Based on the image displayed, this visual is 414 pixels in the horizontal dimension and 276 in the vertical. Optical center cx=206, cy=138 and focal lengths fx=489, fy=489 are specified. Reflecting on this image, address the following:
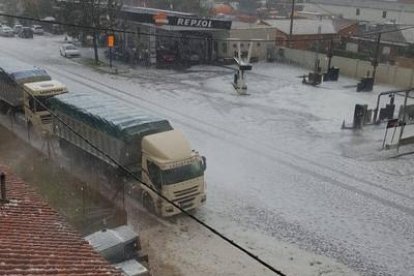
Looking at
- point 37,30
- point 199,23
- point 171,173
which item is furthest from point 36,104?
point 37,30

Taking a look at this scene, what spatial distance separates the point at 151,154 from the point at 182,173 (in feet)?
4.28

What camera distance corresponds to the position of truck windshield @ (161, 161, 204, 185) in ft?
56.6

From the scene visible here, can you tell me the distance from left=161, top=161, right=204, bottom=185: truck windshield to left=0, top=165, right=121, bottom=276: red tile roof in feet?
20.3

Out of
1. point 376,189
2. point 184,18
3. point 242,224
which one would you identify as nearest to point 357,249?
point 242,224

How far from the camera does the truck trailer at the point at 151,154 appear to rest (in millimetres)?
17344

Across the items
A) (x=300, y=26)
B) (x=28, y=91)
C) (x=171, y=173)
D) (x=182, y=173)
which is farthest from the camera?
(x=300, y=26)

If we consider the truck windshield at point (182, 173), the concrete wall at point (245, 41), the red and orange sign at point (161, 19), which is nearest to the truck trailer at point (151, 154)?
the truck windshield at point (182, 173)

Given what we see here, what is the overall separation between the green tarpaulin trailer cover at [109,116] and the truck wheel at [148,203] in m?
2.20

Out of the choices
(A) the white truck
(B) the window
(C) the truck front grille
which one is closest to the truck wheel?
(C) the truck front grille

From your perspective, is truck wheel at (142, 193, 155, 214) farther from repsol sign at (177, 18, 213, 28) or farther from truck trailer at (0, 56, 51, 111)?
repsol sign at (177, 18, 213, 28)

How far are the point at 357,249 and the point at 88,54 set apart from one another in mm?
43290

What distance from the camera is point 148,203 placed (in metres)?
17.9

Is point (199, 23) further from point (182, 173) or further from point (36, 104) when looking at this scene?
→ point (182, 173)

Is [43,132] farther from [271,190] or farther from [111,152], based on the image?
[271,190]
